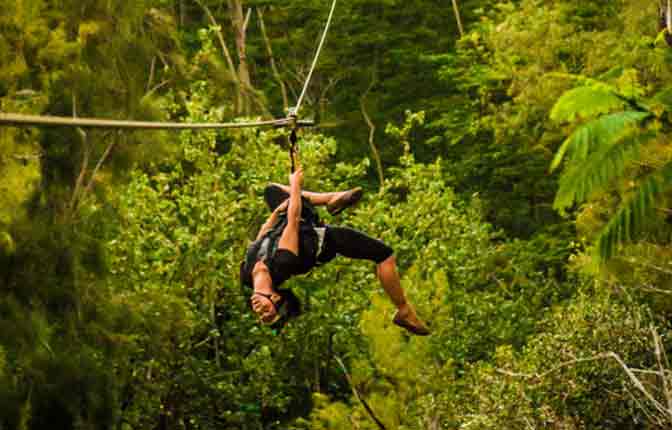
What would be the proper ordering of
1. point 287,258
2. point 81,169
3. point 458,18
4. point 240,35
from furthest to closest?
point 240,35 → point 458,18 → point 81,169 → point 287,258

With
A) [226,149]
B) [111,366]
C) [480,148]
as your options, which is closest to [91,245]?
[111,366]

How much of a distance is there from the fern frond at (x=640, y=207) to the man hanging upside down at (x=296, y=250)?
396 cm

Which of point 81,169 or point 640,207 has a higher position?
point 640,207

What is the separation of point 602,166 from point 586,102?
0.78ft

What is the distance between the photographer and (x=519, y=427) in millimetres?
15227

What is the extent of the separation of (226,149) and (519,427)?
11.5 metres

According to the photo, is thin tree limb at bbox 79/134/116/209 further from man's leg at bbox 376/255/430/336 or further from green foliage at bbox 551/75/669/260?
green foliage at bbox 551/75/669/260

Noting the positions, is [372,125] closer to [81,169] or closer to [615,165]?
[81,169]

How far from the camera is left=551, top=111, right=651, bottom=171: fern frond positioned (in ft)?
11.8

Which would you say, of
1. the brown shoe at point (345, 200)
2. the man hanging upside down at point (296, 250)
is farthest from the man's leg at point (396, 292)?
the brown shoe at point (345, 200)

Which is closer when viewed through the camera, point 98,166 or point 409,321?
point 409,321

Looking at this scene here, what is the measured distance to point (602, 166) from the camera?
364cm

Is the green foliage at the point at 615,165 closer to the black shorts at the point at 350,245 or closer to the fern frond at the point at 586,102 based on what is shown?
the fern frond at the point at 586,102

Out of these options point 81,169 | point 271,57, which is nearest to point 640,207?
point 81,169
